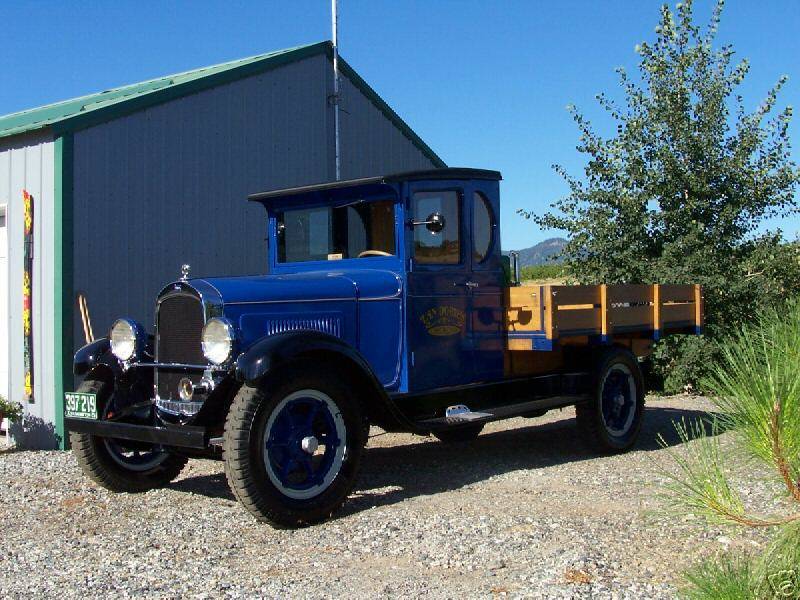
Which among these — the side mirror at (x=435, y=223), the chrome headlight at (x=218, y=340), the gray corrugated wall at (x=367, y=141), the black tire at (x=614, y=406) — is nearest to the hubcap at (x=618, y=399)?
the black tire at (x=614, y=406)

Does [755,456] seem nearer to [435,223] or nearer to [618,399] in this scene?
[435,223]

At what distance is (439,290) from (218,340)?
6.05ft

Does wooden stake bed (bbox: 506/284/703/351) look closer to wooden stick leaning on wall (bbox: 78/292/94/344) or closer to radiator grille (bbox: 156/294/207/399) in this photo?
radiator grille (bbox: 156/294/207/399)

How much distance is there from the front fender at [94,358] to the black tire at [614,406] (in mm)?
3662

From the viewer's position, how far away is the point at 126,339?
598 centimetres

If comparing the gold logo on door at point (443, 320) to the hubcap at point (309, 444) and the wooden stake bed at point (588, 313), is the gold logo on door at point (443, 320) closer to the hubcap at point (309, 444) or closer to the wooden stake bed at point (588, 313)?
the wooden stake bed at point (588, 313)

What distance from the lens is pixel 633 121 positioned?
1136 centimetres

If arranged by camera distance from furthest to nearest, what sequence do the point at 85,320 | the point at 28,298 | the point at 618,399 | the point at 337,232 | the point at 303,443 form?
the point at 28,298, the point at 85,320, the point at 618,399, the point at 337,232, the point at 303,443

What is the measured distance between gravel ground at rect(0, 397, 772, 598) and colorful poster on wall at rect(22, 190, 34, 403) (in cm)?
119

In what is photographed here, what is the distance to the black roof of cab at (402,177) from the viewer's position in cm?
624

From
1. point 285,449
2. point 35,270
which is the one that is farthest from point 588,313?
point 35,270

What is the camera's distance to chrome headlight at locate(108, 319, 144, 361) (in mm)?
5938

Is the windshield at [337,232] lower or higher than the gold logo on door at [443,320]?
higher

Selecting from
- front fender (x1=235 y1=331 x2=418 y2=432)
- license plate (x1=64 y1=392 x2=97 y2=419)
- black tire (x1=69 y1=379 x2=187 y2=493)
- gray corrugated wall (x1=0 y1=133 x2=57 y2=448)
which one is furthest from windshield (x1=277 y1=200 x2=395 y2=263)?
gray corrugated wall (x1=0 y1=133 x2=57 y2=448)
